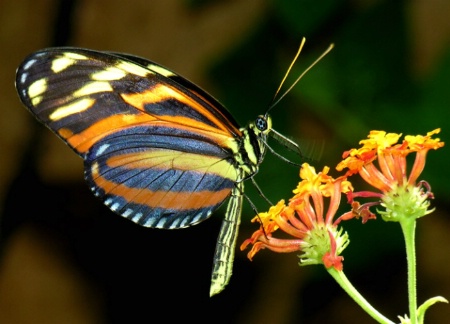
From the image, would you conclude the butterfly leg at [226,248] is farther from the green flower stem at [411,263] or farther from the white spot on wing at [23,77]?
the white spot on wing at [23,77]

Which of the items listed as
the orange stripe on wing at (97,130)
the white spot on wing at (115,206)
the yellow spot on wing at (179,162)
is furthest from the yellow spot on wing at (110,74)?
the white spot on wing at (115,206)

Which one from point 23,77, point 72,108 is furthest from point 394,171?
point 23,77

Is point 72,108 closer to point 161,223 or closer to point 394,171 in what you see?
point 161,223

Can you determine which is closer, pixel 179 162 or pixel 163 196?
pixel 163 196

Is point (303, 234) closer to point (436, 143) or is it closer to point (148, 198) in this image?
point (436, 143)

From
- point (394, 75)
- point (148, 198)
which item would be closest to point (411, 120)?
point (394, 75)

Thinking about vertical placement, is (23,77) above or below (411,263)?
above
